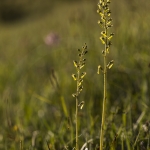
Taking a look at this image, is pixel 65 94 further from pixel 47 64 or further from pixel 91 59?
pixel 47 64

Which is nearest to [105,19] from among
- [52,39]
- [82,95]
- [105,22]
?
[105,22]

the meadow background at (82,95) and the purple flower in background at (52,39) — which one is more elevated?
the purple flower in background at (52,39)

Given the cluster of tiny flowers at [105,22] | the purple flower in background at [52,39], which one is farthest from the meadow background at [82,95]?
the cluster of tiny flowers at [105,22]

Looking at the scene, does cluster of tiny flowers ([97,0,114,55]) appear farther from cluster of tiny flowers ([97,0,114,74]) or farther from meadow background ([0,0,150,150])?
meadow background ([0,0,150,150])

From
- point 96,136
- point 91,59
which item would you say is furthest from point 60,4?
point 96,136

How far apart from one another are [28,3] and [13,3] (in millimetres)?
1446

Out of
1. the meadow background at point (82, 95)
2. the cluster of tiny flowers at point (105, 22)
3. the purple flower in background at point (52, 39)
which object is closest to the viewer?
the cluster of tiny flowers at point (105, 22)

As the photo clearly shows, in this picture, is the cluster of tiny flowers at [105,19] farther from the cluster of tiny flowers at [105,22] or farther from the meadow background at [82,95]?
the meadow background at [82,95]

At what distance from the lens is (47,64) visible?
4.86m

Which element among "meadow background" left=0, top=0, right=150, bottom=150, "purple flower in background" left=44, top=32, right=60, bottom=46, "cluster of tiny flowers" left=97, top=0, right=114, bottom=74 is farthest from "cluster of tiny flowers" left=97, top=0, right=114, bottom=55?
"purple flower in background" left=44, top=32, right=60, bottom=46

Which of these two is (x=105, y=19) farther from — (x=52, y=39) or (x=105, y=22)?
(x=52, y=39)

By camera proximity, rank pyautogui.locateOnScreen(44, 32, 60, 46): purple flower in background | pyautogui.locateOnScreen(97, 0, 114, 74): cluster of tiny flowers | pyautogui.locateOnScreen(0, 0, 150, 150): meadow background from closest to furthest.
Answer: pyautogui.locateOnScreen(97, 0, 114, 74): cluster of tiny flowers < pyautogui.locateOnScreen(0, 0, 150, 150): meadow background < pyautogui.locateOnScreen(44, 32, 60, 46): purple flower in background

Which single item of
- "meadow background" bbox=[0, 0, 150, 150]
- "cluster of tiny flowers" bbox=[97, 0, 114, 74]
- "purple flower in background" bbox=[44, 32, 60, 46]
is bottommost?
"meadow background" bbox=[0, 0, 150, 150]

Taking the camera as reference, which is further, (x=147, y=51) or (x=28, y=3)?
(x=28, y=3)
